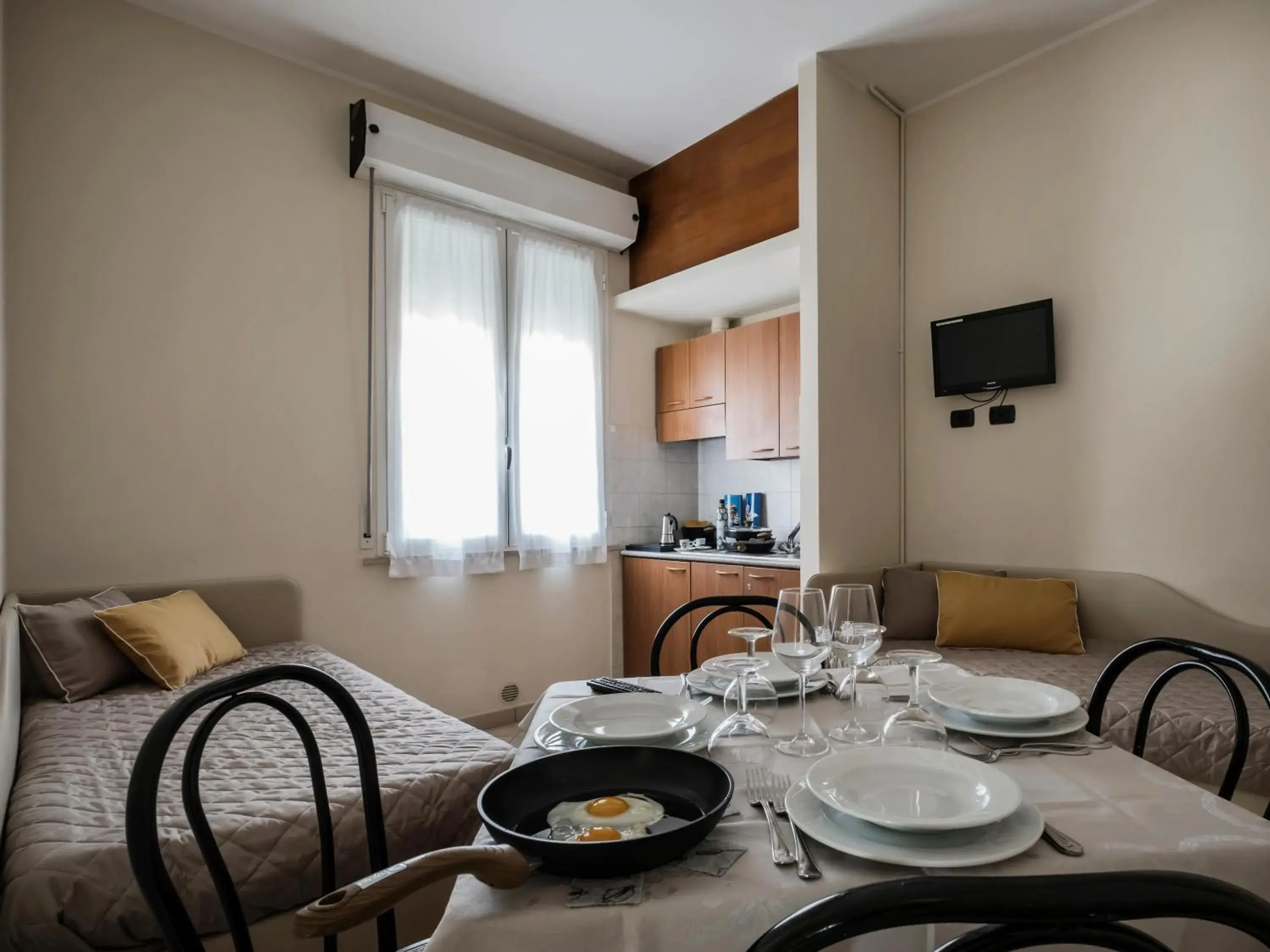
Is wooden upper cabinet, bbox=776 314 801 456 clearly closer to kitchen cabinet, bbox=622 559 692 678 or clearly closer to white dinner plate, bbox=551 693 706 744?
kitchen cabinet, bbox=622 559 692 678

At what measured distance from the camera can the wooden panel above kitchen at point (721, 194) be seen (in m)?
3.44

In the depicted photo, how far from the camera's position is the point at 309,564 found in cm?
316

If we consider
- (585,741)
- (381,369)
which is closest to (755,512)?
(381,369)

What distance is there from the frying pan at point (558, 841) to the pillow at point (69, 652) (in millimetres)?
2031

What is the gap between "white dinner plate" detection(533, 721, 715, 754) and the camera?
3.49 feet

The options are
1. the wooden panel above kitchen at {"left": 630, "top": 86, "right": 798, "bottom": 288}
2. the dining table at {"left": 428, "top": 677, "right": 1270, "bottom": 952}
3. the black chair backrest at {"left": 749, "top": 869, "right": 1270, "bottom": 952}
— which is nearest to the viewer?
the black chair backrest at {"left": 749, "top": 869, "right": 1270, "bottom": 952}

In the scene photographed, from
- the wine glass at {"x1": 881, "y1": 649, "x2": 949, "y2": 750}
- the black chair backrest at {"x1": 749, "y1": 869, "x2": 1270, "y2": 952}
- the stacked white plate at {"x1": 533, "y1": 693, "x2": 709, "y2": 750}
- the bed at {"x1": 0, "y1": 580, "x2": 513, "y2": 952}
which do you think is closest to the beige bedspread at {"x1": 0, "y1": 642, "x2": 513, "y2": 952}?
the bed at {"x1": 0, "y1": 580, "x2": 513, "y2": 952}

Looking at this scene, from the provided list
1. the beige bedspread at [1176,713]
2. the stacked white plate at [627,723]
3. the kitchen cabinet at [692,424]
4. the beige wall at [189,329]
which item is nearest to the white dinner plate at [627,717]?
the stacked white plate at [627,723]

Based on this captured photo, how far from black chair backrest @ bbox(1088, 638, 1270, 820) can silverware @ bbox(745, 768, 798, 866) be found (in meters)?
0.72

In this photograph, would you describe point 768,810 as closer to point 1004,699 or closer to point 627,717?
point 627,717

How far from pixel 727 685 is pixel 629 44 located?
2847 mm

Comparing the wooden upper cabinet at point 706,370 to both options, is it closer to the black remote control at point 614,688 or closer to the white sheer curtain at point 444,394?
the white sheer curtain at point 444,394

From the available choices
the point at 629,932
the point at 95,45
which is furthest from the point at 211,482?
the point at 629,932

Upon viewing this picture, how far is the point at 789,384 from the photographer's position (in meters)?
3.76
